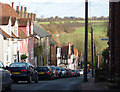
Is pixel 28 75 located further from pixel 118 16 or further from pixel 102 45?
pixel 102 45

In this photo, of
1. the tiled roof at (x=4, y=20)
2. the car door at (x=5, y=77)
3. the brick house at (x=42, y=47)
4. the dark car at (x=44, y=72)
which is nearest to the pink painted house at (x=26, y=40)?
the brick house at (x=42, y=47)

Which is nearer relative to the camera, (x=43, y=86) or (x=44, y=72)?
(x=43, y=86)

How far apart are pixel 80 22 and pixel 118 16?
299 ft

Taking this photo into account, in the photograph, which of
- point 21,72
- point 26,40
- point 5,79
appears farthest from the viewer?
point 26,40

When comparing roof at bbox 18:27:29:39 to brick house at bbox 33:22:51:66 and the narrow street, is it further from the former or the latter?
the narrow street

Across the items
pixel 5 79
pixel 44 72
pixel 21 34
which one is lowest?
pixel 44 72

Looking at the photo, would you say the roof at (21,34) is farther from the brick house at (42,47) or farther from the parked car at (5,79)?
the parked car at (5,79)

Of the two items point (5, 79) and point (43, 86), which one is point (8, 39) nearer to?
point (43, 86)

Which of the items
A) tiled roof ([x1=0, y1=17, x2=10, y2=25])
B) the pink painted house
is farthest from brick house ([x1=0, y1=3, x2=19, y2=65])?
the pink painted house

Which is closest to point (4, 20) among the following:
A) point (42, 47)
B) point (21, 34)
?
point (21, 34)

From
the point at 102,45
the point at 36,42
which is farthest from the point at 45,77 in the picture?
the point at 102,45

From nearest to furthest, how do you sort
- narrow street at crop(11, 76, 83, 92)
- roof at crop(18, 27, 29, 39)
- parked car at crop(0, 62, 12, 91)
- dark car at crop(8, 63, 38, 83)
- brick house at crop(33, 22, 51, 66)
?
parked car at crop(0, 62, 12, 91)
narrow street at crop(11, 76, 83, 92)
dark car at crop(8, 63, 38, 83)
roof at crop(18, 27, 29, 39)
brick house at crop(33, 22, 51, 66)

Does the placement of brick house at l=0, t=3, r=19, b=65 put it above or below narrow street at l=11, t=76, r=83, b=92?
above

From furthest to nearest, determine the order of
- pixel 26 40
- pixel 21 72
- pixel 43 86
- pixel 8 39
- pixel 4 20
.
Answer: pixel 26 40
pixel 4 20
pixel 8 39
pixel 21 72
pixel 43 86
